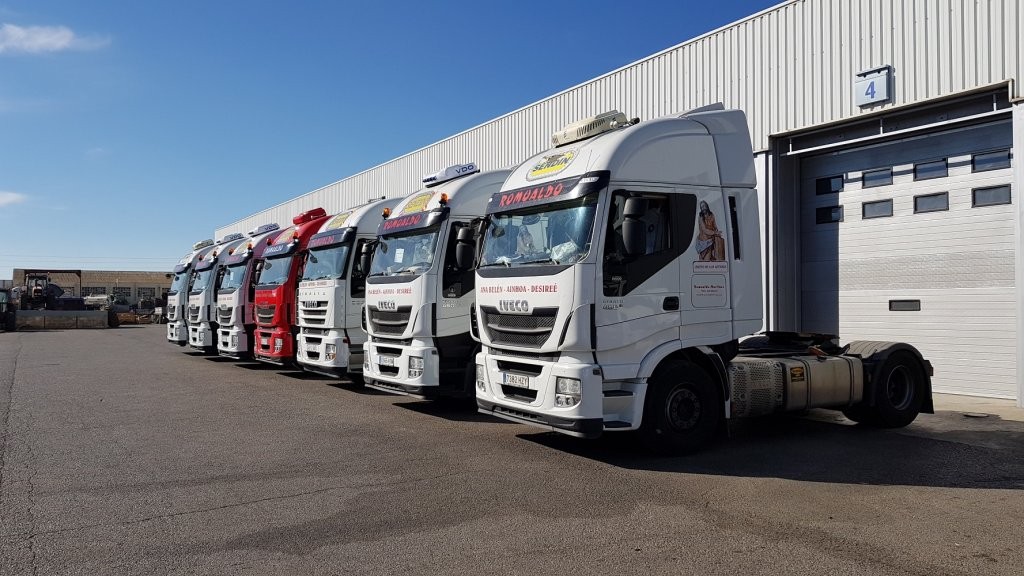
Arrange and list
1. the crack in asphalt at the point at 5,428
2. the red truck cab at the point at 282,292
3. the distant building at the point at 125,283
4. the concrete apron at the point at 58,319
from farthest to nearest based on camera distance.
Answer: the distant building at the point at 125,283
the concrete apron at the point at 58,319
the red truck cab at the point at 282,292
the crack in asphalt at the point at 5,428

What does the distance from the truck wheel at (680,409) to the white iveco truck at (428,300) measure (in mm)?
3062

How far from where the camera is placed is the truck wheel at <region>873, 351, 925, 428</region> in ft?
30.0

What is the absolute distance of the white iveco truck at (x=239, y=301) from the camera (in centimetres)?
1694

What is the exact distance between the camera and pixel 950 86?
11.2 metres

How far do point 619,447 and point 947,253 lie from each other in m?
7.01

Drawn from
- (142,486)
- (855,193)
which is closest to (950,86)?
(855,193)

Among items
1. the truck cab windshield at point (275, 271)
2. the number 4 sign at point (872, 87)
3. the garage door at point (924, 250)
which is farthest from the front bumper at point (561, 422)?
the truck cab windshield at point (275, 271)

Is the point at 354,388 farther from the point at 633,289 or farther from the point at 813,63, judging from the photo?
the point at 813,63

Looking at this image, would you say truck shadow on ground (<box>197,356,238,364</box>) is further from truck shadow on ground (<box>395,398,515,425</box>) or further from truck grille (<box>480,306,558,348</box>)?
truck grille (<box>480,306,558,348</box>)

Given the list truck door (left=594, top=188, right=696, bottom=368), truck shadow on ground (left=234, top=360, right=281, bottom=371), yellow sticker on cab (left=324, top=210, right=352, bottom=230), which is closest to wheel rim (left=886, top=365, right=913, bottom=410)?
truck door (left=594, top=188, right=696, bottom=368)

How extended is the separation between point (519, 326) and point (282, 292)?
333 inches

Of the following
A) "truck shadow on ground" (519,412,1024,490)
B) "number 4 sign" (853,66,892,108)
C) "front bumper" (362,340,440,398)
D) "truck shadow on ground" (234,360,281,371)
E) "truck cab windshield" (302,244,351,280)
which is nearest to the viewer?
"truck shadow on ground" (519,412,1024,490)

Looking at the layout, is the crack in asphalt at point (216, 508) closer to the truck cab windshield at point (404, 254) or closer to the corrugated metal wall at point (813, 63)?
the truck cab windshield at point (404, 254)

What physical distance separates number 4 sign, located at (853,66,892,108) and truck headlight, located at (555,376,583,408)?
8152 mm
